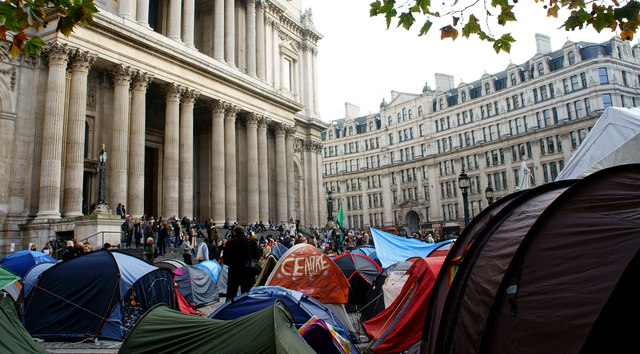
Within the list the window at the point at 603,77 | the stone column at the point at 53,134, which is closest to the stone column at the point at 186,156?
the stone column at the point at 53,134

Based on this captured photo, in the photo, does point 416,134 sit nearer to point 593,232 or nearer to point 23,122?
point 23,122

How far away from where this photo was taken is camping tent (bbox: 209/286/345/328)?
24.2 feet

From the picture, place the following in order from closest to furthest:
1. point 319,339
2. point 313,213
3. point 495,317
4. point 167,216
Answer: point 495,317
point 319,339
point 167,216
point 313,213

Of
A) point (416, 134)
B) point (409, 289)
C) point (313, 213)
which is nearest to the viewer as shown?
point (409, 289)

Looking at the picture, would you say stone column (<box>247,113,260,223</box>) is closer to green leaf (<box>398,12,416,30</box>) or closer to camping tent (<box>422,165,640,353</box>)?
green leaf (<box>398,12,416,30</box>)

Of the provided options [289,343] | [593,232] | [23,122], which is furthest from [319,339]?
[23,122]

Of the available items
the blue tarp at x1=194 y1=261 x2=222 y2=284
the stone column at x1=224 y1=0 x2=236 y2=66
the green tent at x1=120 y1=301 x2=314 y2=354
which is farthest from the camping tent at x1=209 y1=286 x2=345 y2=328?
the stone column at x1=224 y1=0 x2=236 y2=66

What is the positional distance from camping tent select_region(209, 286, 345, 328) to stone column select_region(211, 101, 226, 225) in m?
24.7

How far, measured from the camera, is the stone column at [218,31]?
34969 mm

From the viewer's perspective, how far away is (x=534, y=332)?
4027mm

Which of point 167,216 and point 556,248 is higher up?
point 167,216

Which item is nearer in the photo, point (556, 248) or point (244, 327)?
point (556, 248)

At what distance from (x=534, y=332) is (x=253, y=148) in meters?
33.2

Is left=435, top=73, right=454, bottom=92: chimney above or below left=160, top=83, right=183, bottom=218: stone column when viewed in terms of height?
above
